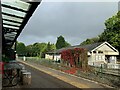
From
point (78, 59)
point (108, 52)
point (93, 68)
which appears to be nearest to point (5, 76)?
point (93, 68)

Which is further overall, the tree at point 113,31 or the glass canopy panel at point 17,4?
the tree at point 113,31

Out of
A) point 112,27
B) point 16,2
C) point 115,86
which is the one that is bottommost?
point 115,86

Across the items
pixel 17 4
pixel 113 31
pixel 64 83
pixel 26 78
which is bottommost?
pixel 64 83

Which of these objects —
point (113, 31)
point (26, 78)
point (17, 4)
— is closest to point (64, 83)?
point (26, 78)

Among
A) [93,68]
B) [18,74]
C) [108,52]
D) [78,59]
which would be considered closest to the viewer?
[18,74]

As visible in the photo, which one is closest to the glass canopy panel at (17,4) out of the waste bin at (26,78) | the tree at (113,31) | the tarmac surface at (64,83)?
the tarmac surface at (64,83)

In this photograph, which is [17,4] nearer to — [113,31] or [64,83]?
[64,83]

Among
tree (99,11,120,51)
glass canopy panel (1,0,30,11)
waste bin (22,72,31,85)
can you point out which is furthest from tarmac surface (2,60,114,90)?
tree (99,11,120,51)

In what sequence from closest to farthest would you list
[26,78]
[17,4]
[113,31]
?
1. [17,4]
2. [26,78]
3. [113,31]

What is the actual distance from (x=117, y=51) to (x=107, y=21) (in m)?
11.2

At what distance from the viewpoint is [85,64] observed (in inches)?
1093

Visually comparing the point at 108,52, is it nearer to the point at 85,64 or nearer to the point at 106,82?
the point at 85,64

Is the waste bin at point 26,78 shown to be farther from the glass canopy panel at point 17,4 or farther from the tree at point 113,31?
the tree at point 113,31

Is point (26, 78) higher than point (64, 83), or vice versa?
point (26, 78)
